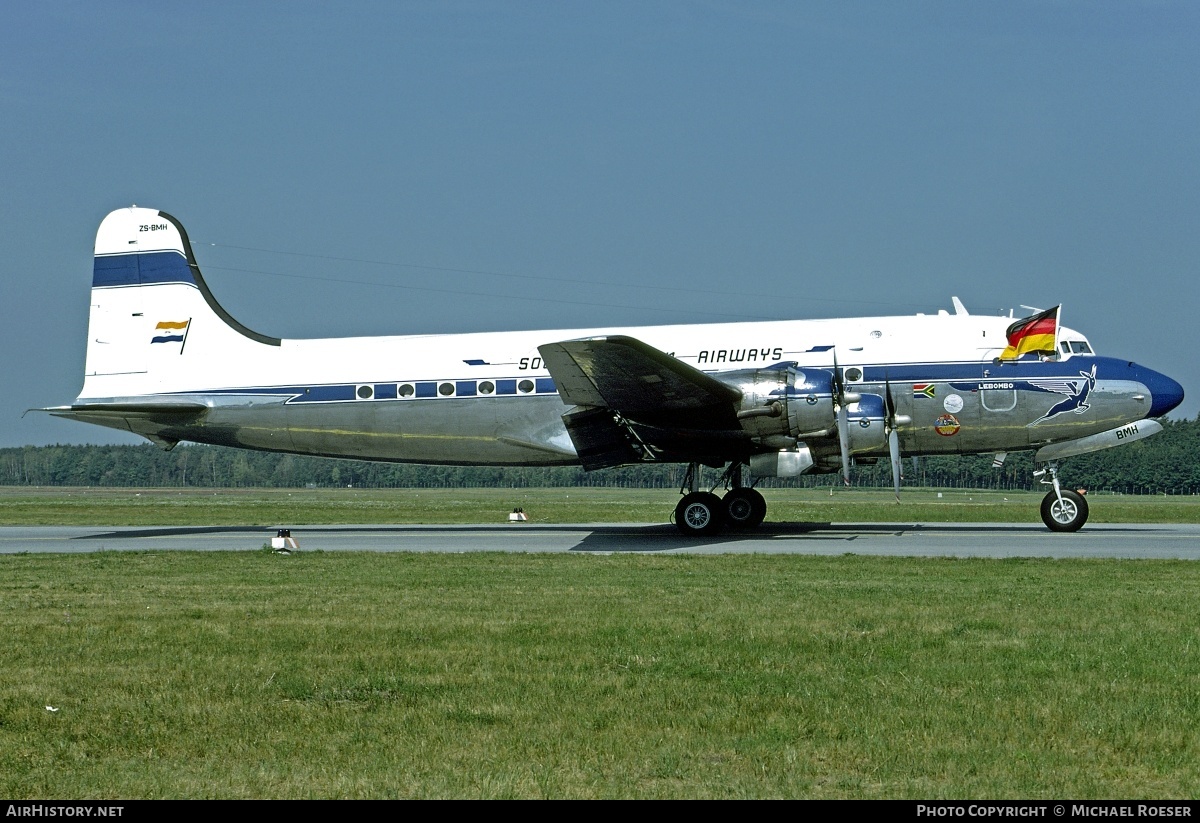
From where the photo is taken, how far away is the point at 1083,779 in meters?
5.70

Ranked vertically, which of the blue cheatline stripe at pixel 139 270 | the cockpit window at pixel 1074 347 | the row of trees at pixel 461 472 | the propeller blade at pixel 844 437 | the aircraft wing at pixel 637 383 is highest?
the blue cheatline stripe at pixel 139 270

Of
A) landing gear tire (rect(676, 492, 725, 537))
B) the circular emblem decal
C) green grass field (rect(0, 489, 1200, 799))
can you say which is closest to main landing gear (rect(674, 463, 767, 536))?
landing gear tire (rect(676, 492, 725, 537))

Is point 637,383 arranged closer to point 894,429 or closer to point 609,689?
point 894,429

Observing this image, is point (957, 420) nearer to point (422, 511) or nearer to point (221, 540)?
point (221, 540)

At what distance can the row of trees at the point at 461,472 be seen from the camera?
96.8 m

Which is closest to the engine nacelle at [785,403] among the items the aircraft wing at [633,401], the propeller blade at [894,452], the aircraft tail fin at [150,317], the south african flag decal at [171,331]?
the aircraft wing at [633,401]

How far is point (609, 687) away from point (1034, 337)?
647 inches

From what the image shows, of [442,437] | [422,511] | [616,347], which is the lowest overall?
[422,511]

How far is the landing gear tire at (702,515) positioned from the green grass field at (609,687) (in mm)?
7098

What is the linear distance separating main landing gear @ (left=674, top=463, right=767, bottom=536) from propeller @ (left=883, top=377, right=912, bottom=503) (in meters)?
3.32

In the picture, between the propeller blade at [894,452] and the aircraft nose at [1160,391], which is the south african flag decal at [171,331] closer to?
the propeller blade at [894,452]

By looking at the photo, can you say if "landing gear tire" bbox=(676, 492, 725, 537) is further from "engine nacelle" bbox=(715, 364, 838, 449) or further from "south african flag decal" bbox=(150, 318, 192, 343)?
"south african flag decal" bbox=(150, 318, 192, 343)
